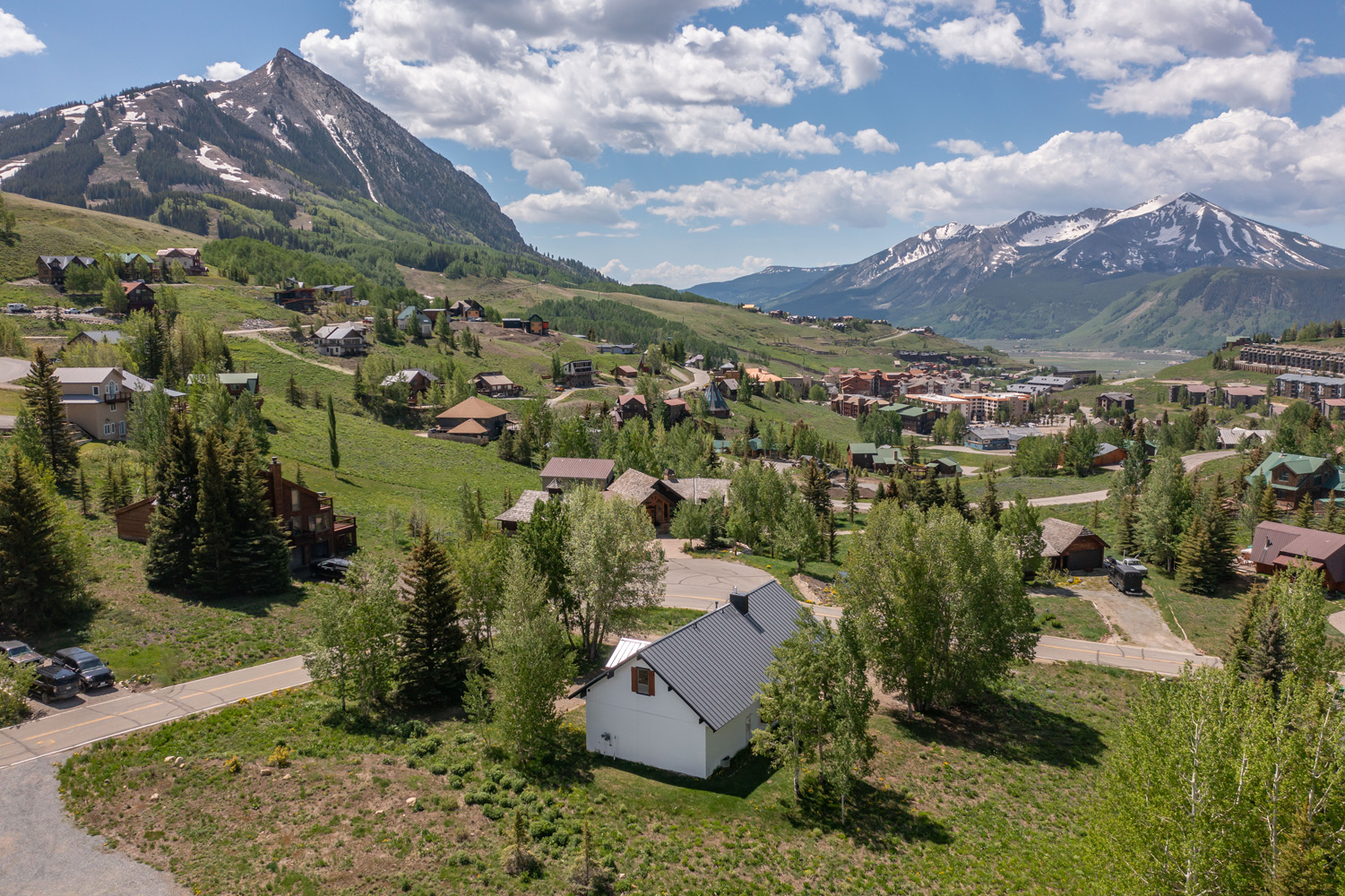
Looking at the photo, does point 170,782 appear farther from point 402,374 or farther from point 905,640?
point 402,374

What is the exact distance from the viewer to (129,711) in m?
31.4

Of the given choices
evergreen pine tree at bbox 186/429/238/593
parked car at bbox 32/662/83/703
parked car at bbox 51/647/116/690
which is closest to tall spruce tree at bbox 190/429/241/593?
evergreen pine tree at bbox 186/429/238/593

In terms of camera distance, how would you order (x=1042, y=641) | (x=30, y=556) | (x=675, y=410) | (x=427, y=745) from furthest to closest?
(x=675, y=410) < (x=1042, y=641) < (x=30, y=556) < (x=427, y=745)

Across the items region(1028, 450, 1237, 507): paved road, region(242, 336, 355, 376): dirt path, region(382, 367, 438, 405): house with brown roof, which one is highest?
region(242, 336, 355, 376): dirt path

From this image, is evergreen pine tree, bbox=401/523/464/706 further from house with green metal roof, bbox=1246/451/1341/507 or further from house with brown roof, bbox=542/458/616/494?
house with green metal roof, bbox=1246/451/1341/507

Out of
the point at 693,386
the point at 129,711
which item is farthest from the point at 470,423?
the point at 129,711


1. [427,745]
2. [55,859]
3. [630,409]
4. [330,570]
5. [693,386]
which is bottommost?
[427,745]

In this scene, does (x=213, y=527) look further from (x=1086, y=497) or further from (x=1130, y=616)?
(x=1086, y=497)

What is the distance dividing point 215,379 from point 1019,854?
8621 cm

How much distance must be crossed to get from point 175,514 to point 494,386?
101m

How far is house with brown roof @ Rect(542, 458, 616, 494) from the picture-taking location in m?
85.1

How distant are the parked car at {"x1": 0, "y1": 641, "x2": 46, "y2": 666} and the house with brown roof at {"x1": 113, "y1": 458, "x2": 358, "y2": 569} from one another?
16697 mm

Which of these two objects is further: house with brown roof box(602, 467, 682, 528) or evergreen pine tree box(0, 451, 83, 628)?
house with brown roof box(602, 467, 682, 528)

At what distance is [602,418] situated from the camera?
11556 centimetres
